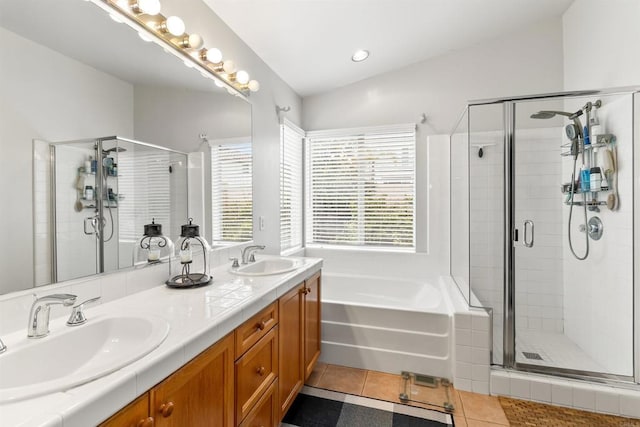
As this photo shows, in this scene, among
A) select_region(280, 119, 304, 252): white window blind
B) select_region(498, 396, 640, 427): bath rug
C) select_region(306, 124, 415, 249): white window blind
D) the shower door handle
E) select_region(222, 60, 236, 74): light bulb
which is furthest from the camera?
select_region(306, 124, 415, 249): white window blind

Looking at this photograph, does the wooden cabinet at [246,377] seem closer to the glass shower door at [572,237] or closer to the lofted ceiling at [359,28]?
the glass shower door at [572,237]

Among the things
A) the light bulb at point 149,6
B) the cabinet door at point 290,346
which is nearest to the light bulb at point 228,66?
the light bulb at point 149,6

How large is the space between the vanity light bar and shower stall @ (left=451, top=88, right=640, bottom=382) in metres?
1.78

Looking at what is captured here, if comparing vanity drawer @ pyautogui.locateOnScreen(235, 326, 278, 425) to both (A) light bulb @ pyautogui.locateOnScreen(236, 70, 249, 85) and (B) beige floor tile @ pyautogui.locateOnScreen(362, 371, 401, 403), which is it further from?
(A) light bulb @ pyautogui.locateOnScreen(236, 70, 249, 85)

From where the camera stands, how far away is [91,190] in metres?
1.23

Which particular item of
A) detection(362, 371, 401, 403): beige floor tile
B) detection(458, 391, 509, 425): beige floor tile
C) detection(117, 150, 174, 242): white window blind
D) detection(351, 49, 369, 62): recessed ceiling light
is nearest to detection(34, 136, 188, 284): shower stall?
detection(117, 150, 174, 242): white window blind

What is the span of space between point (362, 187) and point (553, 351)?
215 cm

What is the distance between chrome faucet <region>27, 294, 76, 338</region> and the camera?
0.92 meters

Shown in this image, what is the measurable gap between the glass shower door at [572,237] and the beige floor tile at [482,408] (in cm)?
34

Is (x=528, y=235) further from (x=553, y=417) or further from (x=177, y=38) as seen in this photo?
(x=177, y=38)

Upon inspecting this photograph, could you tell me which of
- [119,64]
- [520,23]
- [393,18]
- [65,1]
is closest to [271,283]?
[119,64]

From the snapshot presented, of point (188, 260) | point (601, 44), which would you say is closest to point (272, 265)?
A: point (188, 260)

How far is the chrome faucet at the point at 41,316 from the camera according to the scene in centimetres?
92

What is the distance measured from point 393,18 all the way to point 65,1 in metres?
2.09
